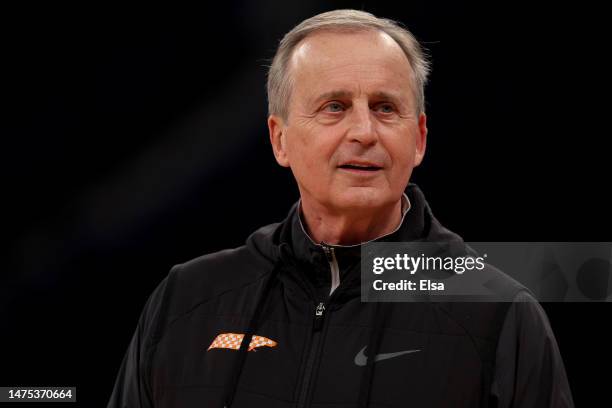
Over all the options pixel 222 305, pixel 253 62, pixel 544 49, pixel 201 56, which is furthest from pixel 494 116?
pixel 222 305

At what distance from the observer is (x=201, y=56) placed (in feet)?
8.93

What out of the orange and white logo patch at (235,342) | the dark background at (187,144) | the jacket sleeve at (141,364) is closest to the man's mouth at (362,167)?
the orange and white logo patch at (235,342)

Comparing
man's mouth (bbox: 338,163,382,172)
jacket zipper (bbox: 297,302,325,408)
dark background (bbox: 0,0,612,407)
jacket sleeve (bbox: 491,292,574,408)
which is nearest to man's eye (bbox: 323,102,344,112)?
man's mouth (bbox: 338,163,382,172)

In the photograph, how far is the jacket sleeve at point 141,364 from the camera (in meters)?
1.95

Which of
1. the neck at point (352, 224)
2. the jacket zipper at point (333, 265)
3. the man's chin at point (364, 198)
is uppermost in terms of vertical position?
the man's chin at point (364, 198)

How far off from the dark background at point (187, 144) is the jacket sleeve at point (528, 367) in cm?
81

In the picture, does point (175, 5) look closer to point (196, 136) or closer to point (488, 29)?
point (196, 136)

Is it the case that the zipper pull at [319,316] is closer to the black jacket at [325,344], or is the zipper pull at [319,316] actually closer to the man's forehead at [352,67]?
the black jacket at [325,344]

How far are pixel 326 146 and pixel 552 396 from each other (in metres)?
0.66

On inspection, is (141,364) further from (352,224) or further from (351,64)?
(351,64)

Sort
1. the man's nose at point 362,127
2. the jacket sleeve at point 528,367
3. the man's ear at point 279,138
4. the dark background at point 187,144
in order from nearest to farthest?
the jacket sleeve at point 528,367, the man's nose at point 362,127, the man's ear at point 279,138, the dark background at point 187,144

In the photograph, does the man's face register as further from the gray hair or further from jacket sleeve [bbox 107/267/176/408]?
jacket sleeve [bbox 107/267/176/408]

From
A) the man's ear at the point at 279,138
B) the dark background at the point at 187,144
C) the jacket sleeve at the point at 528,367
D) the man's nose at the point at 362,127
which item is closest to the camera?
the jacket sleeve at the point at 528,367

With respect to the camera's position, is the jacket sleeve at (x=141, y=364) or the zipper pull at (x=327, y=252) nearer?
the zipper pull at (x=327, y=252)
